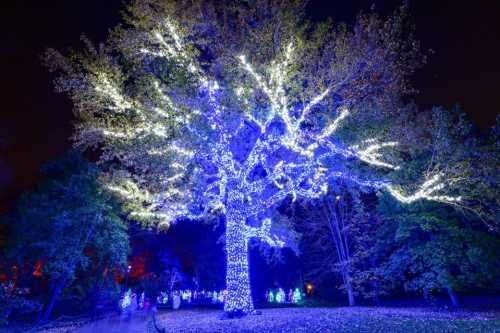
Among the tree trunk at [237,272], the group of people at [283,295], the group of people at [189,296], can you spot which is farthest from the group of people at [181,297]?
the tree trunk at [237,272]

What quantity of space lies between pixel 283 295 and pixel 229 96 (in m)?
24.5

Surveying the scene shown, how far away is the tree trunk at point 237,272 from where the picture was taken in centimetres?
1257

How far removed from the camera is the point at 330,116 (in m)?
13.7

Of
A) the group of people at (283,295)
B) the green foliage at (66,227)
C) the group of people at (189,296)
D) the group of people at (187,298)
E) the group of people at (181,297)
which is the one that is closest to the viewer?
the green foliage at (66,227)

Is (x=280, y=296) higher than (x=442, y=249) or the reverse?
higher

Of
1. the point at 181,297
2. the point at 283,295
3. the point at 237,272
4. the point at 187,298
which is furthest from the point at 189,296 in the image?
the point at 237,272

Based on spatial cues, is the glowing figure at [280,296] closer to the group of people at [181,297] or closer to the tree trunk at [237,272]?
the group of people at [181,297]

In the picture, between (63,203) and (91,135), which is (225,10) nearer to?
(91,135)

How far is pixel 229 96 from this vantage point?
42.9 feet

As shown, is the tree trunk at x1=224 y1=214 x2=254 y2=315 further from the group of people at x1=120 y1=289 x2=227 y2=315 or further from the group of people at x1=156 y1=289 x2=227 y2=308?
the group of people at x1=156 y1=289 x2=227 y2=308

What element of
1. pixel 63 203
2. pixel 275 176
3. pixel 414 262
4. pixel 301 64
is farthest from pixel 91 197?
pixel 414 262

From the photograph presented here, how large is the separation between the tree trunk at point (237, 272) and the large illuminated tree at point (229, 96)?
37 millimetres

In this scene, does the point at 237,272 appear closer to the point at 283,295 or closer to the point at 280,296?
the point at 280,296

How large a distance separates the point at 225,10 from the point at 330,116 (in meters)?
5.89
